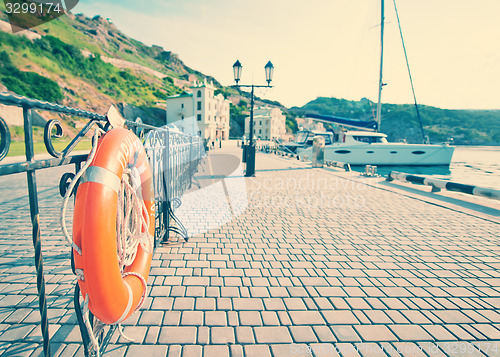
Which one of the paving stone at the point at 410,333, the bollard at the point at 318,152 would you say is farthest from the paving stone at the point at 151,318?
the bollard at the point at 318,152

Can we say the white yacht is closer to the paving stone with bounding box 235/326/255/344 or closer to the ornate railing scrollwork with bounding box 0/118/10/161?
the paving stone with bounding box 235/326/255/344

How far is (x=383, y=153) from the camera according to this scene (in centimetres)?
2047

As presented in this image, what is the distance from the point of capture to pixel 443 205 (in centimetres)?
652

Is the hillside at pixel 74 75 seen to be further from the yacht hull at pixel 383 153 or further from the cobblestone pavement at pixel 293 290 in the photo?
the cobblestone pavement at pixel 293 290

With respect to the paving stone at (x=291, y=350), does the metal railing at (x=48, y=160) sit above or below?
above

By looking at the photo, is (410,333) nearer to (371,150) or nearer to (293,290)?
(293,290)

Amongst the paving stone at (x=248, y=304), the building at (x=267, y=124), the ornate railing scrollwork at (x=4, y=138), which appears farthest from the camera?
the building at (x=267, y=124)

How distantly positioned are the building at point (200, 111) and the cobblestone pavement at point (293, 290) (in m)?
45.0

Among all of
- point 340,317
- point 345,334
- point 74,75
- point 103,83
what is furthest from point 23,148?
point 103,83

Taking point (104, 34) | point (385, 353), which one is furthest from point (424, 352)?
point (104, 34)

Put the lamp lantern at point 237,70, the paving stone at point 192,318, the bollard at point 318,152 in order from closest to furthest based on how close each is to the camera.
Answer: the paving stone at point 192,318
the lamp lantern at point 237,70
the bollard at point 318,152

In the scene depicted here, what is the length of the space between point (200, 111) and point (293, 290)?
52.4 metres

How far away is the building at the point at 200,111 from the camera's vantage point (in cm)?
5147

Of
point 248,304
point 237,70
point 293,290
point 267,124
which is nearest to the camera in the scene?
point 248,304
